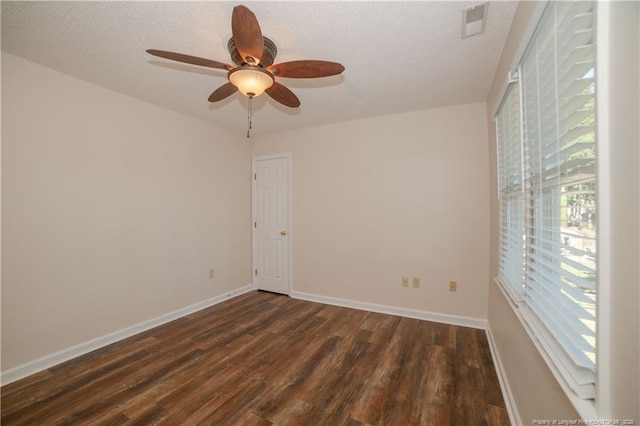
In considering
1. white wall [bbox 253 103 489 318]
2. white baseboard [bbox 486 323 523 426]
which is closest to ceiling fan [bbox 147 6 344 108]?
white wall [bbox 253 103 489 318]

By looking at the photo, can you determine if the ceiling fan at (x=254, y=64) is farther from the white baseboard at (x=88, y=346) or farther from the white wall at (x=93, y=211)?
the white baseboard at (x=88, y=346)

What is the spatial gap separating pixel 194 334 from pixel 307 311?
133 centimetres

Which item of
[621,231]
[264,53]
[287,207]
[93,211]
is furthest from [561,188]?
[93,211]

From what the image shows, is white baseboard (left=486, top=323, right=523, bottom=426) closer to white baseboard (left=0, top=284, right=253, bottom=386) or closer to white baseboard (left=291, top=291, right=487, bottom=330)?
white baseboard (left=291, top=291, right=487, bottom=330)

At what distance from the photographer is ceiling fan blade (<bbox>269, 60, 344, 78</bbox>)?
1.57 m

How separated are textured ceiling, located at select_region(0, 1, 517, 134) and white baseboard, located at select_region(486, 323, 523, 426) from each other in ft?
7.90

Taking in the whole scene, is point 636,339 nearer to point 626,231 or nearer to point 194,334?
point 626,231

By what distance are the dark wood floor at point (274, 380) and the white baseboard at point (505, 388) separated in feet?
0.14

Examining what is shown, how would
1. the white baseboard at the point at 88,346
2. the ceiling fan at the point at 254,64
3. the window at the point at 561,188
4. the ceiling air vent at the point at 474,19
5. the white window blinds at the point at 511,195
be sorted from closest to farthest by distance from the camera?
1. the window at the point at 561,188
2. the ceiling fan at the point at 254,64
3. the ceiling air vent at the point at 474,19
4. the white window blinds at the point at 511,195
5. the white baseboard at the point at 88,346

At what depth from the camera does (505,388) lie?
1.79 metres

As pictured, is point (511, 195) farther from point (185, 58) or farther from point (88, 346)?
point (88, 346)

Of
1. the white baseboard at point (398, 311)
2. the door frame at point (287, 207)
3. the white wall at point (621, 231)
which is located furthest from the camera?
the door frame at point (287, 207)

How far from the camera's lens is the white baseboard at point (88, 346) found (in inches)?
79.4

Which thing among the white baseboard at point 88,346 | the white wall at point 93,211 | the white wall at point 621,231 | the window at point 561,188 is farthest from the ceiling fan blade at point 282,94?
the white baseboard at point 88,346
